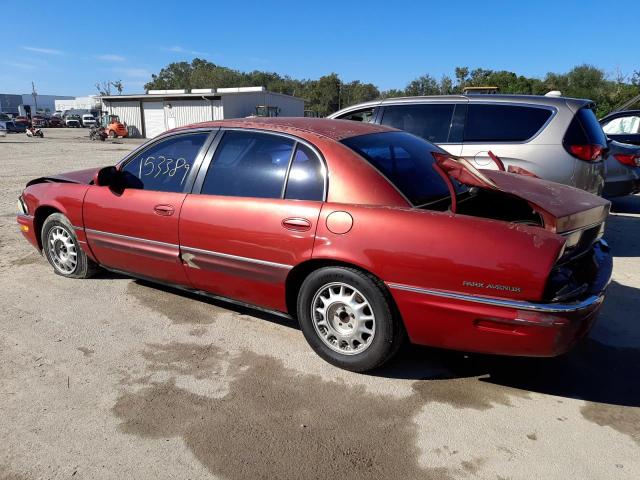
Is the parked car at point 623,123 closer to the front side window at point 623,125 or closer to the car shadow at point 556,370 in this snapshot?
the front side window at point 623,125

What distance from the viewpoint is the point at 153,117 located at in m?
41.2

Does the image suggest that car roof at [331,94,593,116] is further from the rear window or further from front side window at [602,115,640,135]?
front side window at [602,115,640,135]

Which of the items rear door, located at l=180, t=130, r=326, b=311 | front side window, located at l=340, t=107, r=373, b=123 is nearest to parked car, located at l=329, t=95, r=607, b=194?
front side window, located at l=340, t=107, r=373, b=123

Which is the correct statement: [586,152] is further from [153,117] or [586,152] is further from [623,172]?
[153,117]

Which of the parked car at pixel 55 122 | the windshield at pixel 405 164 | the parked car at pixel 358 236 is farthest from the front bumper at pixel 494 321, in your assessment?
the parked car at pixel 55 122

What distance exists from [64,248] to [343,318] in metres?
3.11

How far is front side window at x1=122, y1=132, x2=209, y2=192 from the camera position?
368cm

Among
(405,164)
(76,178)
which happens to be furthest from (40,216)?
(405,164)

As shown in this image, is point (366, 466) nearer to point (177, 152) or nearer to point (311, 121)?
point (311, 121)

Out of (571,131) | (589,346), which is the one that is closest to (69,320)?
(589,346)

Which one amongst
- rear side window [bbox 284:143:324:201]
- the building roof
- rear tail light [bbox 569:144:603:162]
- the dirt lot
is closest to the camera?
the dirt lot

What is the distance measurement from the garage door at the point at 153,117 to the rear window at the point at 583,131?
39817mm

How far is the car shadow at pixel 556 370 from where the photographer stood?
2.86 metres

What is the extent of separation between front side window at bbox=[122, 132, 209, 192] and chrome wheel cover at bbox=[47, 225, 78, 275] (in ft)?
3.33
